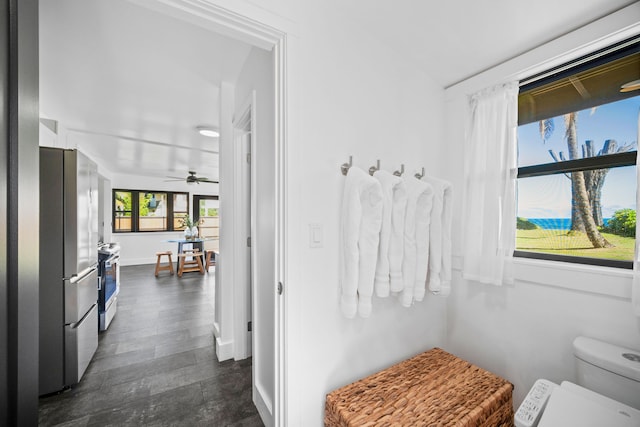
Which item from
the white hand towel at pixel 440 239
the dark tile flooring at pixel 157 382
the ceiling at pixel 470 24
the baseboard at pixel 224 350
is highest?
the ceiling at pixel 470 24

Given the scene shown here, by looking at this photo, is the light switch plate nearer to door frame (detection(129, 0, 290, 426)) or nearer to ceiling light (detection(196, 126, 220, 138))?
door frame (detection(129, 0, 290, 426))

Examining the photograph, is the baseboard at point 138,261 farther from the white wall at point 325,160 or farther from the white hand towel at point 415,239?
the white hand towel at point 415,239

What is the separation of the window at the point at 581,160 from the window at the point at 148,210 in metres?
7.90

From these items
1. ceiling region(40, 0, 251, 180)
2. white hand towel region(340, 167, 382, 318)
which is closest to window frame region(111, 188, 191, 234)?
ceiling region(40, 0, 251, 180)

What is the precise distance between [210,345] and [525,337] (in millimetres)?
2622

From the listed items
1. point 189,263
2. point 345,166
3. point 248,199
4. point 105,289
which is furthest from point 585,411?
point 189,263

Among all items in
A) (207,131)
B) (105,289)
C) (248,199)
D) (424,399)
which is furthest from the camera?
(207,131)

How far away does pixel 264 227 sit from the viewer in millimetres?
1584

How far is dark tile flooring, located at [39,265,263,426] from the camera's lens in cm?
166

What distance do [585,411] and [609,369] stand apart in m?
0.26

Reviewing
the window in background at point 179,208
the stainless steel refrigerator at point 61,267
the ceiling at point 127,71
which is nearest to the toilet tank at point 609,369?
the ceiling at point 127,71

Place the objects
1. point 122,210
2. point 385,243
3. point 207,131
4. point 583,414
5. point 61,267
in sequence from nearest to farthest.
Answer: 1. point 583,414
2. point 385,243
3. point 61,267
4. point 207,131
5. point 122,210

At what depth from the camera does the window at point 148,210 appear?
22.2 ft

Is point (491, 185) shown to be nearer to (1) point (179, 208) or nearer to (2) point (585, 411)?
(2) point (585, 411)
